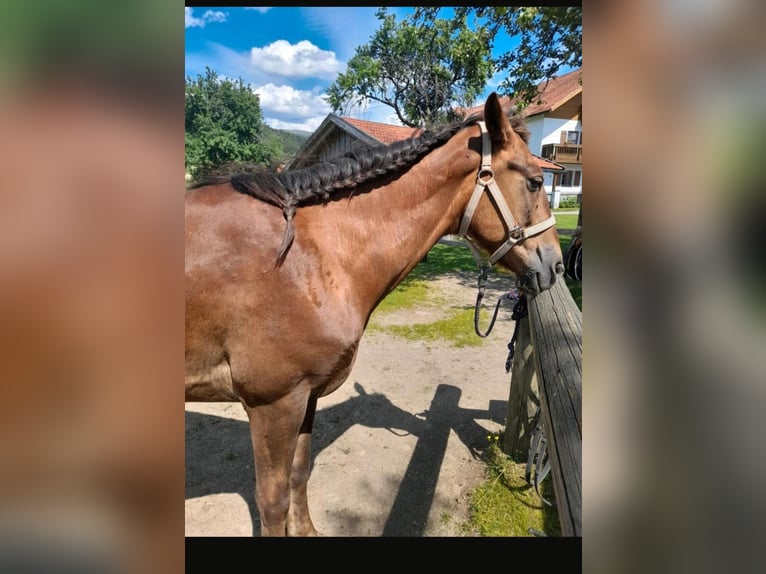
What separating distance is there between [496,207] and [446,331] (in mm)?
4873

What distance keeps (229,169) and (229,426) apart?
9.18 ft

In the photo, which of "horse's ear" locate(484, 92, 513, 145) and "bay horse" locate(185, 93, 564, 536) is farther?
"horse's ear" locate(484, 92, 513, 145)

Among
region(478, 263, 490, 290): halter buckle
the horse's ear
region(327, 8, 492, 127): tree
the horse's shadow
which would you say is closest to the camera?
the horse's ear

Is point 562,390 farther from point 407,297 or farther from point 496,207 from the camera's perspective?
point 407,297

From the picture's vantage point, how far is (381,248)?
1981 mm

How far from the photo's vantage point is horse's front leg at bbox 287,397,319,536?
245 centimetres

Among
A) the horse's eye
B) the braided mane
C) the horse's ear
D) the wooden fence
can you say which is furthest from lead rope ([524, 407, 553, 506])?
the braided mane

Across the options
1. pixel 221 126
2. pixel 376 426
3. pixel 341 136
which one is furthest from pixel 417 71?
pixel 376 426

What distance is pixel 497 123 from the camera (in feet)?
6.30

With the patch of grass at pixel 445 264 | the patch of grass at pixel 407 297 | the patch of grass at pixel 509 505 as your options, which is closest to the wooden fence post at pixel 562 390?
the patch of grass at pixel 509 505

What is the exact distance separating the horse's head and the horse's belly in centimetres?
141

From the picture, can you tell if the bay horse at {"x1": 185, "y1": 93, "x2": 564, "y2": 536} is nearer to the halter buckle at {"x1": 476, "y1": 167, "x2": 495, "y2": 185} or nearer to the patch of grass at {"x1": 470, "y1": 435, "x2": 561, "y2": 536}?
the halter buckle at {"x1": 476, "y1": 167, "x2": 495, "y2": 185}
